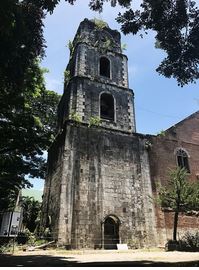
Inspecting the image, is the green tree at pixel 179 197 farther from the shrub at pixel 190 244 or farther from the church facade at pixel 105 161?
the church facade at pixel 105 161

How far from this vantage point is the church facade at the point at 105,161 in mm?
15266

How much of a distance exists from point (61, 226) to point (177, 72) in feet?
30.3

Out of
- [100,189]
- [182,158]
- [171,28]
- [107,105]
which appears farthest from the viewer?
[107,105]

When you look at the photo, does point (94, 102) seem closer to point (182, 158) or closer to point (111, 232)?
point (182, 158)

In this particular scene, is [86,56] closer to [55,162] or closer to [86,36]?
[86,36]

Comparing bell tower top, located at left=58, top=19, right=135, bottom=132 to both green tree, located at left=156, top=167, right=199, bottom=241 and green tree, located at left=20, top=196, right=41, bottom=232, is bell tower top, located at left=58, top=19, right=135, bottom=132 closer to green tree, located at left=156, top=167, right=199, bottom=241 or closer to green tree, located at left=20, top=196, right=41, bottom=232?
green tree, located at left=156, top=167, right=199, bottom=241

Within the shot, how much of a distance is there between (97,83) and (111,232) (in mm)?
10581

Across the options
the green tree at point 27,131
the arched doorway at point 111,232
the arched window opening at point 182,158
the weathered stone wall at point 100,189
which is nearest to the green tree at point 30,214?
the green tree at point 27,131

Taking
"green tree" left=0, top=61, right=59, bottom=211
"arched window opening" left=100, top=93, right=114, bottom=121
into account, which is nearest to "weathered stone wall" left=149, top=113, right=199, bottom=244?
"arched window opening" left=100, top=93, right=114, bottom=121

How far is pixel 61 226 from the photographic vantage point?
47.1ft

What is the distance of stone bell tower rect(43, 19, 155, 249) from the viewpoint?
15094 millimetres

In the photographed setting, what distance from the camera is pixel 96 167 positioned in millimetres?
16797

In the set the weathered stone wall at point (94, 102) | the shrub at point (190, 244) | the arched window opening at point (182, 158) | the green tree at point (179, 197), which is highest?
the weathered stone wall at point (94, 102)

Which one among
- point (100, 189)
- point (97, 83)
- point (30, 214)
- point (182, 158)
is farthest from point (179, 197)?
point (30, 214)
